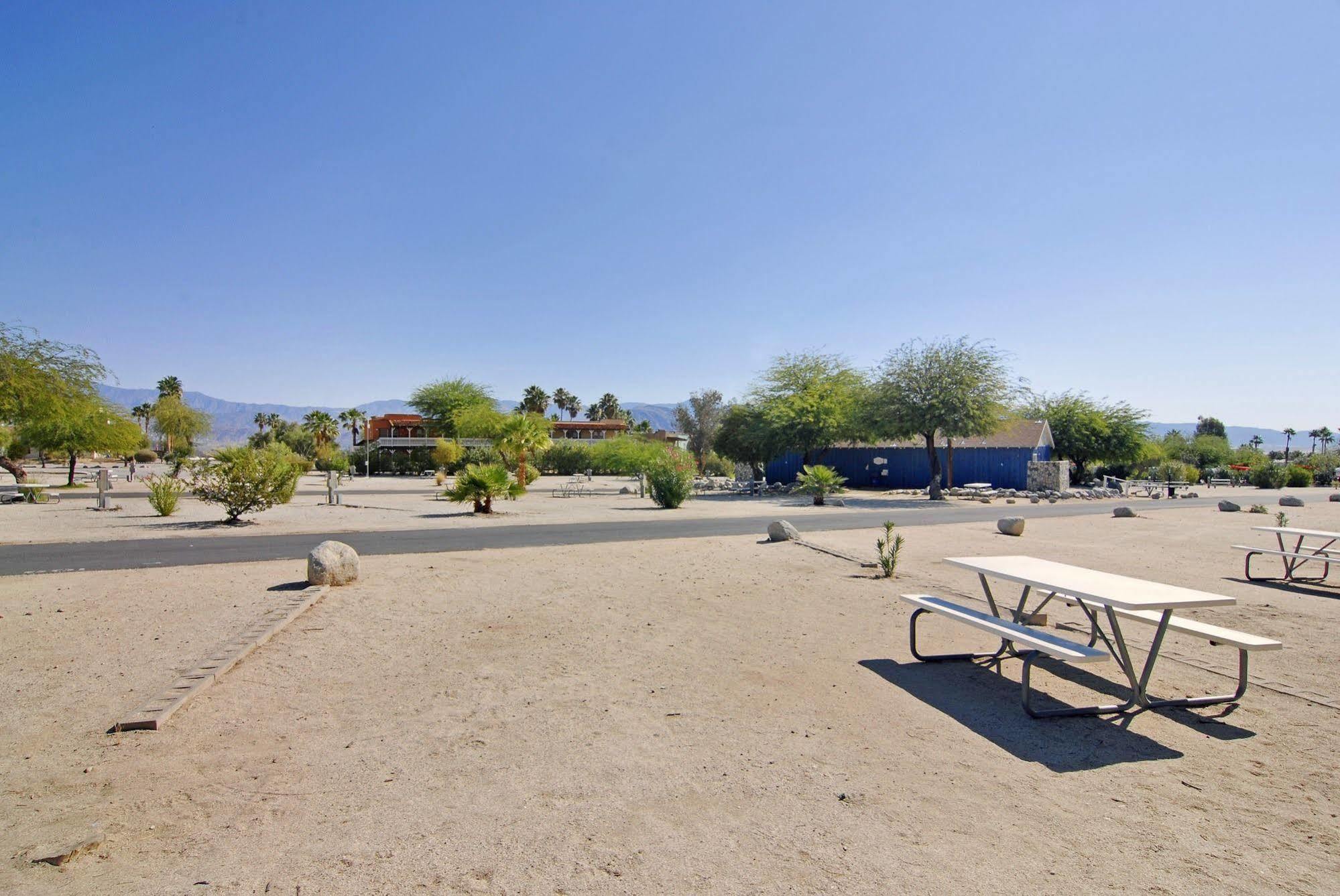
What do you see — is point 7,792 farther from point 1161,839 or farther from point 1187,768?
point 1187,768

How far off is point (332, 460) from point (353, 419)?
2506 cm

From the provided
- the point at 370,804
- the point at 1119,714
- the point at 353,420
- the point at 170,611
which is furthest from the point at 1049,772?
the point at 353,420

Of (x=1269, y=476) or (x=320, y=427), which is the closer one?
(x=1269, y=476)

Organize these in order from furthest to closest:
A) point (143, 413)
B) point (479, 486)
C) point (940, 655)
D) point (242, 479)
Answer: point (143, 413) < point (479, 486) < point (242, 479) < point (940, 655)

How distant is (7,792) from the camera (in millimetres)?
3707

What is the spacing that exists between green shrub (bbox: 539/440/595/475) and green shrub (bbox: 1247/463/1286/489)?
4318 cm

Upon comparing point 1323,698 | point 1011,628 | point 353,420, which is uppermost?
point 353,420

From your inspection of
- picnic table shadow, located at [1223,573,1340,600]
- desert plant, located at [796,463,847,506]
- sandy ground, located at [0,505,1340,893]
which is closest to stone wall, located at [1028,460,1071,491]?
desert plant, located at [796,463,847,506]

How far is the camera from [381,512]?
22938mm

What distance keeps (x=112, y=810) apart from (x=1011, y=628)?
5.64 m

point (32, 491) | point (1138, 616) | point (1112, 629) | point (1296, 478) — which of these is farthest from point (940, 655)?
point (1296, 478)

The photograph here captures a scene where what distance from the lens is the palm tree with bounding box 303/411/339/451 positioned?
7044 cm

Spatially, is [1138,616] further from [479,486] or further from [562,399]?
[562,399]

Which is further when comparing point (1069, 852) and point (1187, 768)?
point (1187, 768)
